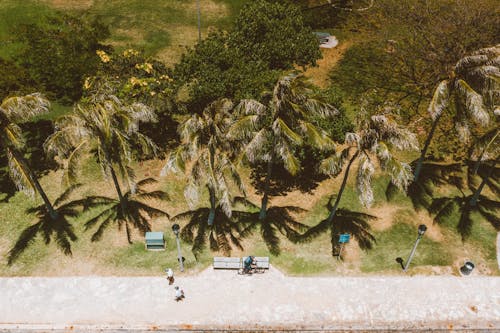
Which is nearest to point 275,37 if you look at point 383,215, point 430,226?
point 383,215

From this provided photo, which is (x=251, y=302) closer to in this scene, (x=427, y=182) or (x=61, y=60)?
(x=427, y=182)

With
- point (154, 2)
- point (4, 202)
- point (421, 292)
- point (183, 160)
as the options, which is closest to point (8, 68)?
point (4, 202)

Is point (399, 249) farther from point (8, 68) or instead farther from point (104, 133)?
point (8, 68)

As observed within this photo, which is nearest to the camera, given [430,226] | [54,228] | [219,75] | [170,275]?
[170,275]

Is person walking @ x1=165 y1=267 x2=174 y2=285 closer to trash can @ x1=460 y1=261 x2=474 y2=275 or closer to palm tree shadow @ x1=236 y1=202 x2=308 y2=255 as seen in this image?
palm tree shadow @ x1=236 y1=202 x2=308 y2=255

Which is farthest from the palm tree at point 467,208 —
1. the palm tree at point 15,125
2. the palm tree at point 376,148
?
the palm tree at point 15,125

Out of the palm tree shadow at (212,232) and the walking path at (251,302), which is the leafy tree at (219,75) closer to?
the palm tree shadow at (212,232)

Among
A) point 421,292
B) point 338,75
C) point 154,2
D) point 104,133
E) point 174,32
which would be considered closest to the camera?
point 104,133
